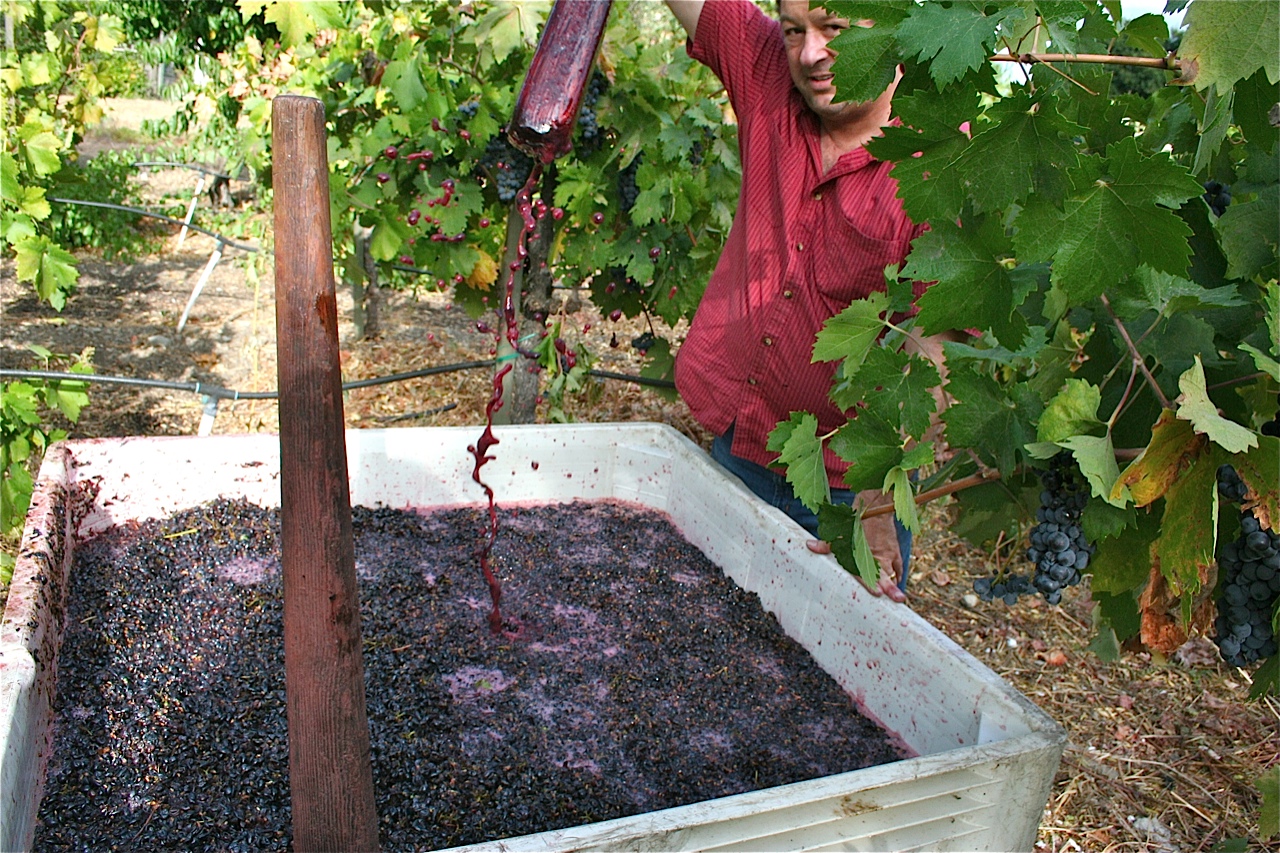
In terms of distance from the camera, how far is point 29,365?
4.11 meters

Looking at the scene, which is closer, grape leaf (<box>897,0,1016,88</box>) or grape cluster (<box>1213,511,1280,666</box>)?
grape leaf (<box>897,0,1016,88</box>)

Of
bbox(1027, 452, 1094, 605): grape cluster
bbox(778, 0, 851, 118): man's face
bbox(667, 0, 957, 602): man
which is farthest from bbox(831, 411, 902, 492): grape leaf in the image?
bbox(778, 0, 851, 118): man's face

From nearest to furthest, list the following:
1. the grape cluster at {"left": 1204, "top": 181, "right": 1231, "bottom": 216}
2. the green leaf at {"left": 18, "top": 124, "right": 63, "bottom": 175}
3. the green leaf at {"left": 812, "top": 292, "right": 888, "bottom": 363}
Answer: the grape cluster at {"left": 1204, "top": 181, "right": 1231, "bottom": 216}, the green leaf at {"left": 812, "top": 292, "right": 888, "bottom": 363}, the green leaf at {"left": 18, "top": 124, "right": 63, "bottom": 175}

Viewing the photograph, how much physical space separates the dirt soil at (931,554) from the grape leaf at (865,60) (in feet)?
2.87

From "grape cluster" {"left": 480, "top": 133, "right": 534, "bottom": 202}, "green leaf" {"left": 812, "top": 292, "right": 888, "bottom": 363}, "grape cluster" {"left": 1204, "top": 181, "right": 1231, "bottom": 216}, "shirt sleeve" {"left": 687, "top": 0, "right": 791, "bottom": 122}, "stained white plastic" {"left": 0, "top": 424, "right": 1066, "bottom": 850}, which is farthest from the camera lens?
"grape cluster" {"left": 480, "top": 133, "right": 534, "bottom": 202}

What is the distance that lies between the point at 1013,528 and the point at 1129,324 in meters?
0.43

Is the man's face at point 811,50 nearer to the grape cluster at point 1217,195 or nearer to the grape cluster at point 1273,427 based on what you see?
the grape cluster at point 1217,195

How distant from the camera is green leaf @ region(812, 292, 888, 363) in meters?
1.50

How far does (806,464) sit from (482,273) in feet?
5.67

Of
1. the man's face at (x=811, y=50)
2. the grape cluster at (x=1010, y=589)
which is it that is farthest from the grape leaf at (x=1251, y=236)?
the man's face at (x=811, y=50)

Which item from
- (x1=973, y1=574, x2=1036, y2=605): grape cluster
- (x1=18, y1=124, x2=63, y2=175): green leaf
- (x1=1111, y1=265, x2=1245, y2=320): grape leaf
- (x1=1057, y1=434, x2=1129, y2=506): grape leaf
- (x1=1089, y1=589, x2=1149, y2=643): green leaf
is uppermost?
(x1=1111, y1=265, x2=1245, y2=320): grape leaf

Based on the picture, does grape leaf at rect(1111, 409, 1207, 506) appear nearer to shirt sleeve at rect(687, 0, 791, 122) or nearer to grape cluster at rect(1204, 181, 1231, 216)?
grape cluster at rect(1204, 181, 1231, 216)

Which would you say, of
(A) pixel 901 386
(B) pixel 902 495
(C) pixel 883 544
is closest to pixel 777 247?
(C) pixel 883 544

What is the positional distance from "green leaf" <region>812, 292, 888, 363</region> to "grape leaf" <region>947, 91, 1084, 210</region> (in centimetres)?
59
